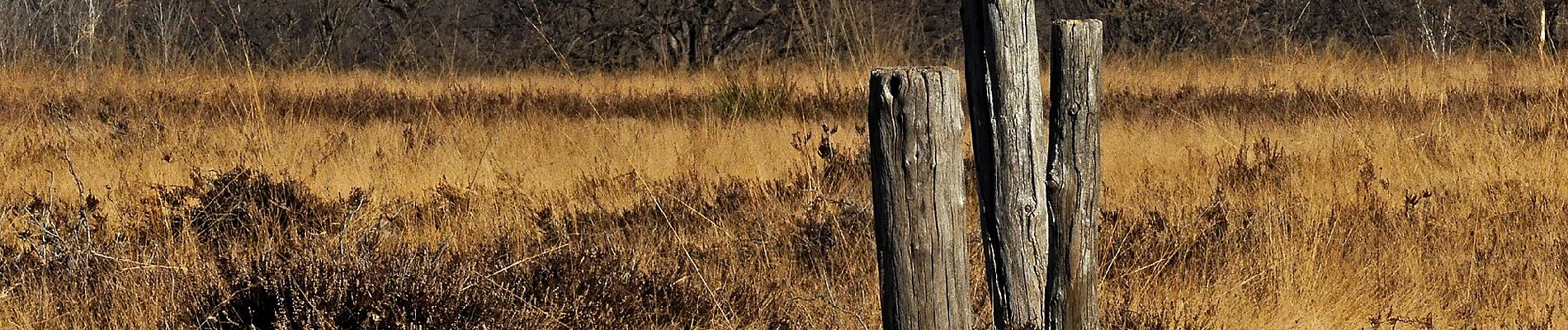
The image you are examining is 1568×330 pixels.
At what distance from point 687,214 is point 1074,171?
2631 millimetres

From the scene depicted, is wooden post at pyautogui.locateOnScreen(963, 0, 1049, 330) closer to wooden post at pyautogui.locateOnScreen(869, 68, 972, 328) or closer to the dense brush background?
wooden post at pyautogui.locateOnScreen(869, 68, 972, 328)

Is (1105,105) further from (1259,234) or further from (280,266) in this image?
(280,266)

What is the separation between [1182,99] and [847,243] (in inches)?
249

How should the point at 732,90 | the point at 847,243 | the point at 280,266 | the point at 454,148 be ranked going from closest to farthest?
the point at 280,266 < the point at 847,243 < the point at 454,148 < the point at 732,90

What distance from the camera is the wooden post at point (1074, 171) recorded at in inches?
106

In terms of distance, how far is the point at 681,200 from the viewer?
5.38m

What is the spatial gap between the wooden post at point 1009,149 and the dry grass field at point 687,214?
2.73 ft

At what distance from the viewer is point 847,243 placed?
4.40 metres

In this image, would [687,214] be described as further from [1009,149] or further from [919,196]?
[919,196]

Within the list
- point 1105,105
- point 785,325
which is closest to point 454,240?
point 785,325

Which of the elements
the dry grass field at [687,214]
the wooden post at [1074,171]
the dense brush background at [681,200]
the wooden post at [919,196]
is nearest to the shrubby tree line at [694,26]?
the dense brush background at [681,200]

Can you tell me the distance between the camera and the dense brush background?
3.66 metres

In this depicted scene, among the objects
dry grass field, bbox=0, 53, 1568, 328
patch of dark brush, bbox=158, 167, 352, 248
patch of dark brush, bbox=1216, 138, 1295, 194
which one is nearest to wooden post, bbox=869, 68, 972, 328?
dry grass field, bbox=0, 53, 1568, 328

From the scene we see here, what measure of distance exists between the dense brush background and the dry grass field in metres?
0.02
